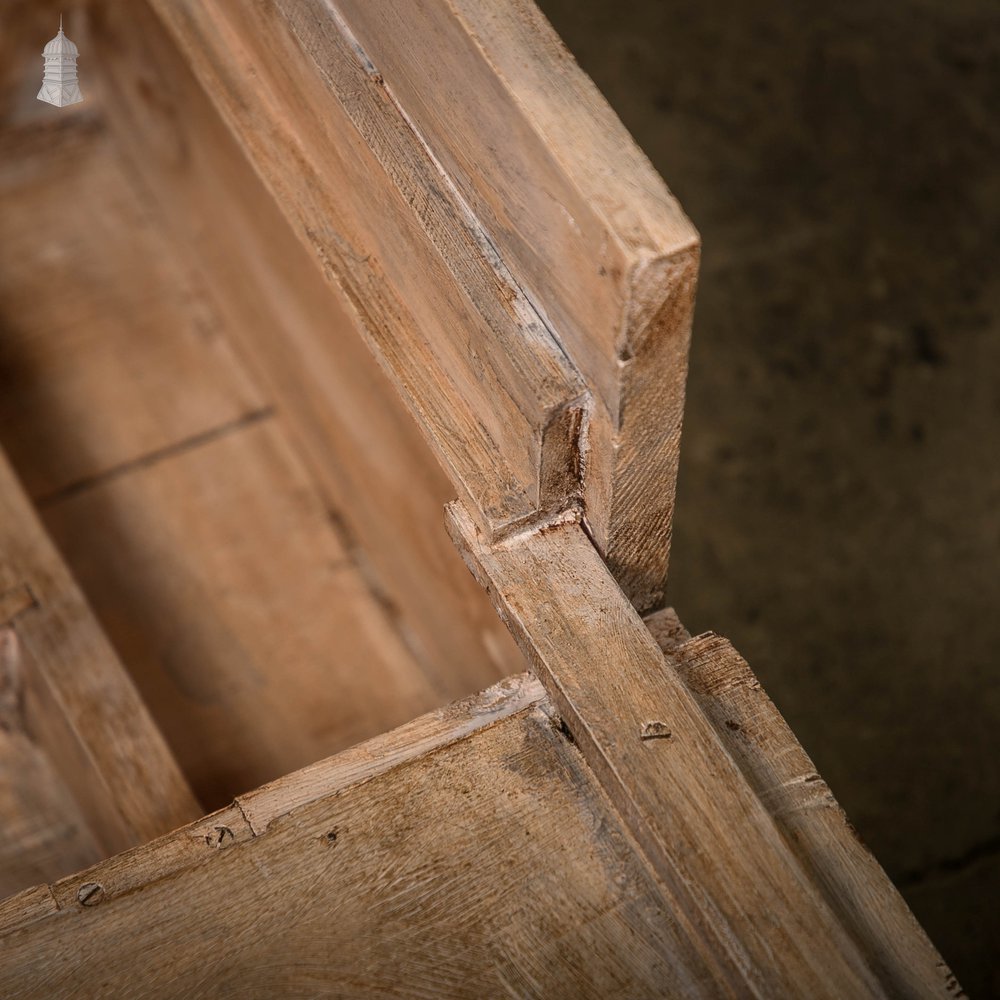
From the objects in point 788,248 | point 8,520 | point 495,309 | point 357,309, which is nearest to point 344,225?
point 357,309

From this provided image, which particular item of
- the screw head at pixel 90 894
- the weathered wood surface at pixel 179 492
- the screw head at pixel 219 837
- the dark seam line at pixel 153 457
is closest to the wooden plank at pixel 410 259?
the weathered wood surface at pixel 179 492

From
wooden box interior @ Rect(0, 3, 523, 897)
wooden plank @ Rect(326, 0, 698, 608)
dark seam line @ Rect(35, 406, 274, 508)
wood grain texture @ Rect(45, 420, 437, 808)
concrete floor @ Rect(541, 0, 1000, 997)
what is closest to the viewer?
wooden plank @ Rect(326, 0, 698, 608)

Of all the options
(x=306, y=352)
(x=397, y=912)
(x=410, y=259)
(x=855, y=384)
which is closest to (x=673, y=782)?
(x=397, y=912)

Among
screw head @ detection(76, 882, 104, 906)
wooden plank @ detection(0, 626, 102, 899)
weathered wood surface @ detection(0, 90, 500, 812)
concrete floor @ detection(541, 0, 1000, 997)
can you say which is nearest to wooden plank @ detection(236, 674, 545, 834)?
screw head @ detection(76, 882, 104, 906)

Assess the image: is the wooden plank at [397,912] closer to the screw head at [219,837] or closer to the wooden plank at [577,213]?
the screw head at [219,837]

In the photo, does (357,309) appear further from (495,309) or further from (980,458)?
(980,458)

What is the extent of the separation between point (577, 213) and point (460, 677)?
1118 millimetres

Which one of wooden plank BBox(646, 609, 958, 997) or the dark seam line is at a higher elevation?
wooden plank BBox(646, 609, 958, 997)

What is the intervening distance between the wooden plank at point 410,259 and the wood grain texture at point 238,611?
2.63 ft

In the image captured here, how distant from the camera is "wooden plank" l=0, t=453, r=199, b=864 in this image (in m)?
1.67

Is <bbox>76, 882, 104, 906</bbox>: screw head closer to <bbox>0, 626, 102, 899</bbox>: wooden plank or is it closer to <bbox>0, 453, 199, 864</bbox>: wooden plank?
<bbox>0, 453, 199, 864</bbox>: wooden plank

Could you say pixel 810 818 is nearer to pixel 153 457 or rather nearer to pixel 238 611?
pixel 238 611

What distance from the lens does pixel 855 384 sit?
313 centimetres

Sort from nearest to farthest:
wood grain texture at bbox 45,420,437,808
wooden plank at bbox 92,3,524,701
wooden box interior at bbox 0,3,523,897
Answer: wooden plank at bbox 92,3,524,701 < wooden box interior at bbox 0,3,523,897 < wood grain texture at bbox 45,420,437,808
